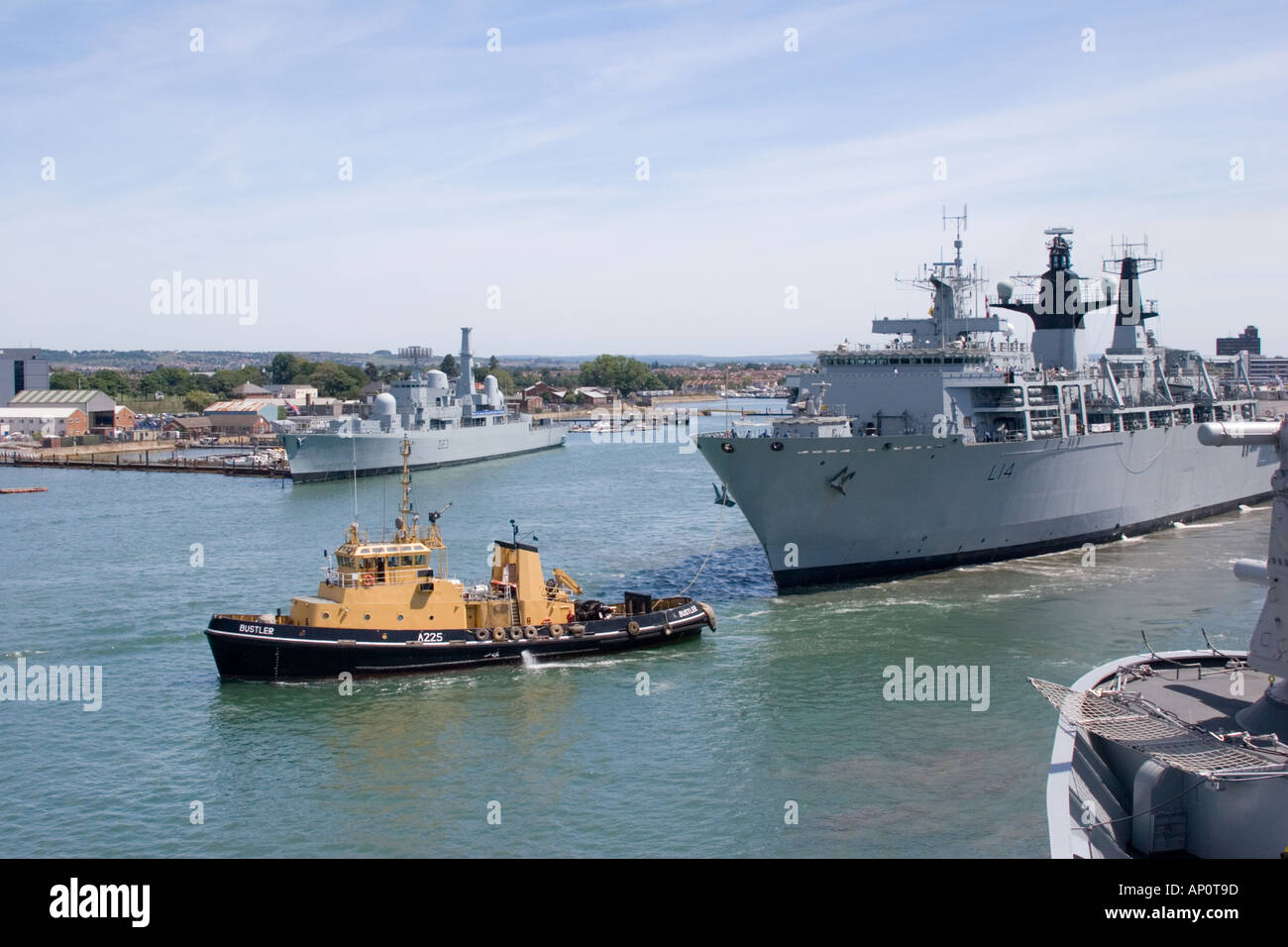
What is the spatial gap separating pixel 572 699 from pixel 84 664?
10769 millimetres

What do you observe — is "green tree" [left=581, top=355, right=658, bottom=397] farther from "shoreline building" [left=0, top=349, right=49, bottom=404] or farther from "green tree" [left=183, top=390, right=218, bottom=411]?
"shoreline building" [left=0, top=349, right=49, bottom=404]

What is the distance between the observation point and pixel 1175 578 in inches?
1233

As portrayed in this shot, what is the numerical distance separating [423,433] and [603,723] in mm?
52710

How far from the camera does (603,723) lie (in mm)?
20109

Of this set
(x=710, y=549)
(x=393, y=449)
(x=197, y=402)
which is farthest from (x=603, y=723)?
(x=197, y=402)

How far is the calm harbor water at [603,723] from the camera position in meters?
15.5

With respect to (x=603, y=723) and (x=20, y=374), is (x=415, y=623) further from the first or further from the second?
(x=20, y=374)

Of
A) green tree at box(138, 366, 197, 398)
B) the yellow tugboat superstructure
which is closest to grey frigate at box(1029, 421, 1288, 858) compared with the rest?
the yellow tugboat superstructure

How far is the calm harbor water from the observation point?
15492 mm

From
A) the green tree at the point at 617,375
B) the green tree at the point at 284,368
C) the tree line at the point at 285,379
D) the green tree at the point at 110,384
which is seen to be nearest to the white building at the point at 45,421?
the tree line at the point at 285,379

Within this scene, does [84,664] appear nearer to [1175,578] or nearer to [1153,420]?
[1175,578]

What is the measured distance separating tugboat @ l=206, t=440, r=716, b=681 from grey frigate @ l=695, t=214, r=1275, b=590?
5.62 metres

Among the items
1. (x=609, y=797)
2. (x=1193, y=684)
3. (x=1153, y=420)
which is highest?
(x=1153, y=420)
